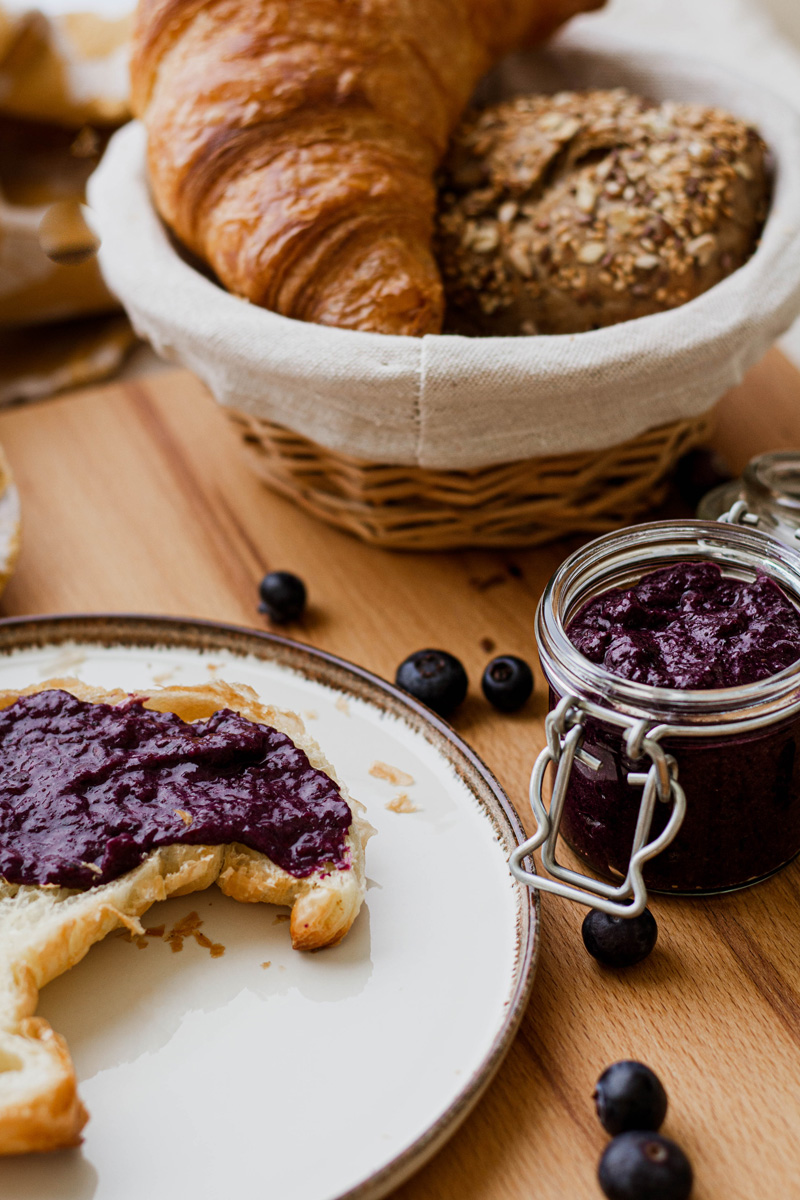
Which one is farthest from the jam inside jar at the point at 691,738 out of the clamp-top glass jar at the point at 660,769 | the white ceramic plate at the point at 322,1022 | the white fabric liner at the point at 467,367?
the white fabric liner at the point at 467,367

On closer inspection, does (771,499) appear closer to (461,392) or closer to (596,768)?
(461,392)

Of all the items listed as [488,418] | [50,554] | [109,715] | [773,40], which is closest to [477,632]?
[488,418]

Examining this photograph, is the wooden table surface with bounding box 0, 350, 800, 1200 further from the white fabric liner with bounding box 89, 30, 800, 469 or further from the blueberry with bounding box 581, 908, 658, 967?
the white fabric liner with bounding box 89, 30, 800, 469

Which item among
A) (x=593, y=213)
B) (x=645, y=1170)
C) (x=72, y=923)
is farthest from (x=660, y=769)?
(x=593, y=213)

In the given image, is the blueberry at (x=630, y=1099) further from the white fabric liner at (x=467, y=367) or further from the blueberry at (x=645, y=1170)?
the white fabric liner at (x=467, y=367)

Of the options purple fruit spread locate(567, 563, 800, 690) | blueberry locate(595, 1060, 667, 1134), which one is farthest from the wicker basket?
blueberry locate(595, 1060, 667, 1134)

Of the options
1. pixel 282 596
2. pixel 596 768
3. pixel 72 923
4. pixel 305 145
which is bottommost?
pixel 282 596

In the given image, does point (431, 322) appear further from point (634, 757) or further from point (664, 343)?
point (634, 757)
